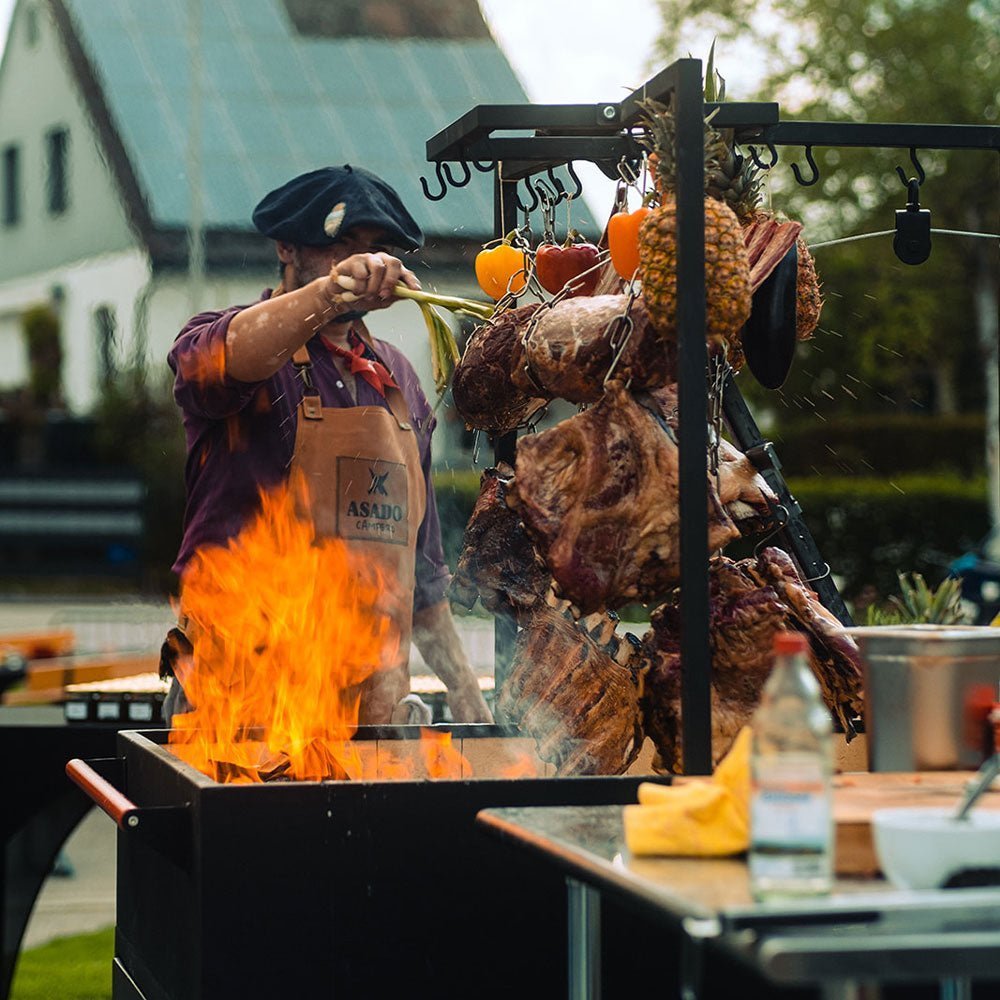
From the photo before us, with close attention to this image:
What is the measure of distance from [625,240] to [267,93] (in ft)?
52.0

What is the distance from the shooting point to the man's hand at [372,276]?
362 cm

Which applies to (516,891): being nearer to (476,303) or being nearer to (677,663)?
(677,663)

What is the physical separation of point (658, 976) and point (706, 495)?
805 mm

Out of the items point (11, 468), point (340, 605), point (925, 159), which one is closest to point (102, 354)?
point (11, 468)

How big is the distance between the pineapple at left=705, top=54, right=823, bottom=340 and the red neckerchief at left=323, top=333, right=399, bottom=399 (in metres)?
1.26

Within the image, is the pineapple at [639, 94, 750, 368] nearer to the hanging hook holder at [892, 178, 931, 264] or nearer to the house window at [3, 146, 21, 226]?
the hanging hook holder at [892, 178, 931, 264]

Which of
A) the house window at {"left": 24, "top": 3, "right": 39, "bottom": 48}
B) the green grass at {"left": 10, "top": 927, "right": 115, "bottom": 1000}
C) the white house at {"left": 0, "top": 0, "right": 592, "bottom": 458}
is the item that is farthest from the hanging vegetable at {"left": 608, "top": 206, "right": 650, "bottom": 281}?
the house window at {"left": 24, "top": 3, "right": 39, "bottom": 48}

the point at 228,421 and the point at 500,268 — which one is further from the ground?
the point at 500,268

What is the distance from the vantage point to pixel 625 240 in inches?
130

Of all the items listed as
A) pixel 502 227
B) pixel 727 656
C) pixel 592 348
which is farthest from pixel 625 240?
pixel 502 227

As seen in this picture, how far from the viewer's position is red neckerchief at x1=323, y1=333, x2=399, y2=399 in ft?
14.7

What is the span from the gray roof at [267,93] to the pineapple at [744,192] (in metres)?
12.1

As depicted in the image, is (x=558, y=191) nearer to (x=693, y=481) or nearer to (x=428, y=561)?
(x=428, y=561)

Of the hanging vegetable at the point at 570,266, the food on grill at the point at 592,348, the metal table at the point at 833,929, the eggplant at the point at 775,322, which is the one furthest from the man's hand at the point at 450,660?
the metal table at the point at 833,929
